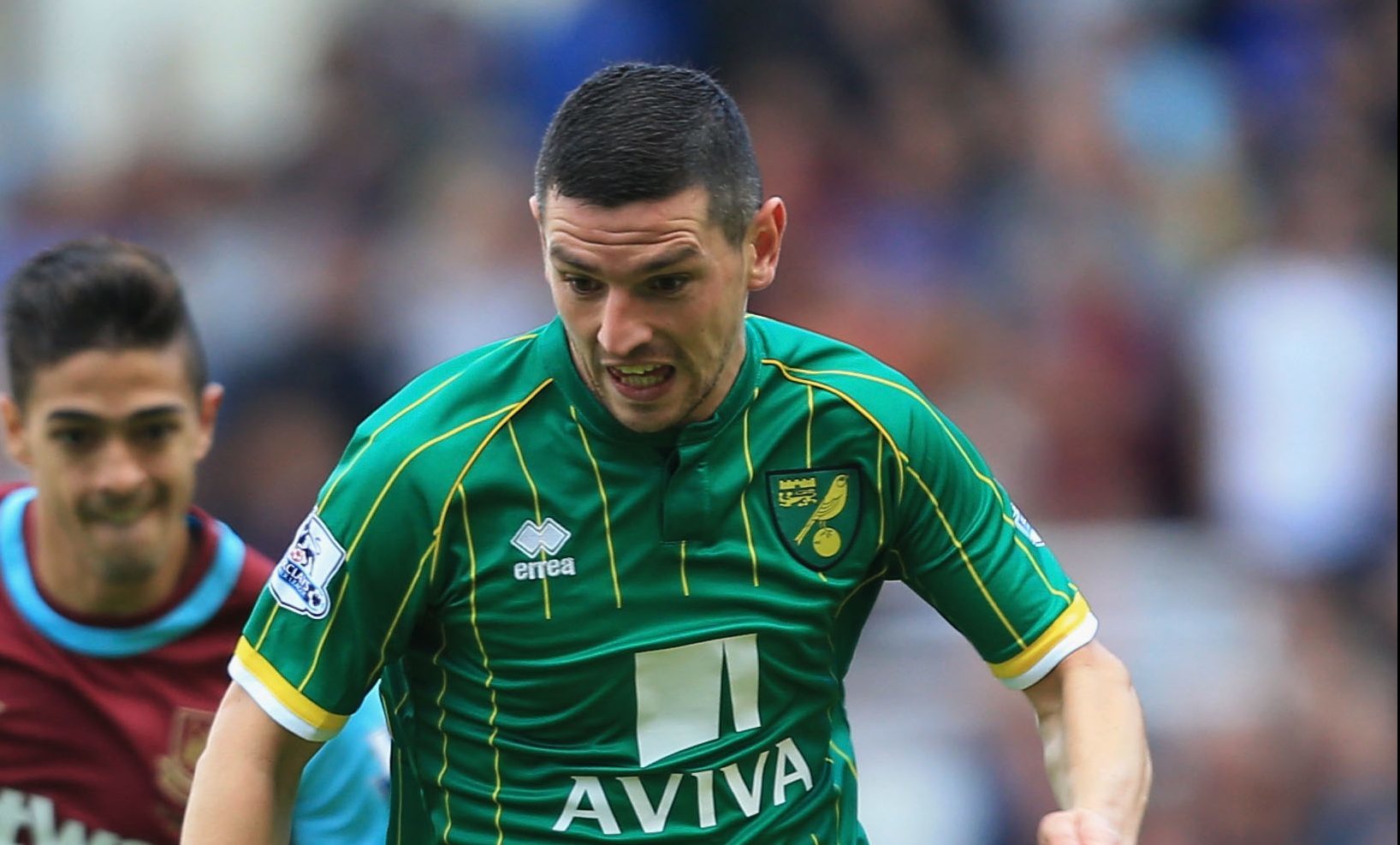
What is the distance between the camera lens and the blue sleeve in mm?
4004

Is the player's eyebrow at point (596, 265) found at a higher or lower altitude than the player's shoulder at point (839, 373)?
higher

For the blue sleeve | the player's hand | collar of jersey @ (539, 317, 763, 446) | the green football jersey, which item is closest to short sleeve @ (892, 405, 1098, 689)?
the green football jersey

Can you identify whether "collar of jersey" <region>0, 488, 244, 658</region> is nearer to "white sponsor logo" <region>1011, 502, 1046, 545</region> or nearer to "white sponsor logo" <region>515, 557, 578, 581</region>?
"white sponsor logo" <region>515, 557, 578, 581</region>

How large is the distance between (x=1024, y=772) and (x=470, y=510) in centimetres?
400

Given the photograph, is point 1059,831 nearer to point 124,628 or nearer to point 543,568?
point 543,568

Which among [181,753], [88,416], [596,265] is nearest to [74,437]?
[88,416]

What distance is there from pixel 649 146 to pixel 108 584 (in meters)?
1.72

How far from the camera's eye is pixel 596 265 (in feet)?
10.1

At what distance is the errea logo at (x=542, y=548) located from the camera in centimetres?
329

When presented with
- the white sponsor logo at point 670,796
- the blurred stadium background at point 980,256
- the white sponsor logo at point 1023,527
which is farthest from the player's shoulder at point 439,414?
the blurred stadium background at point 980,256

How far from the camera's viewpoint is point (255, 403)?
7.68 metres

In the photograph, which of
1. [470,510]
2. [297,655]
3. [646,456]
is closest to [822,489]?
[646,456]

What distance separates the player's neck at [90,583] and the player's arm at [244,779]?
Result: 3.50ft

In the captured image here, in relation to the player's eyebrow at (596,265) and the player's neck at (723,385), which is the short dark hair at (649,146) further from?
the player's neck at (723,385)
